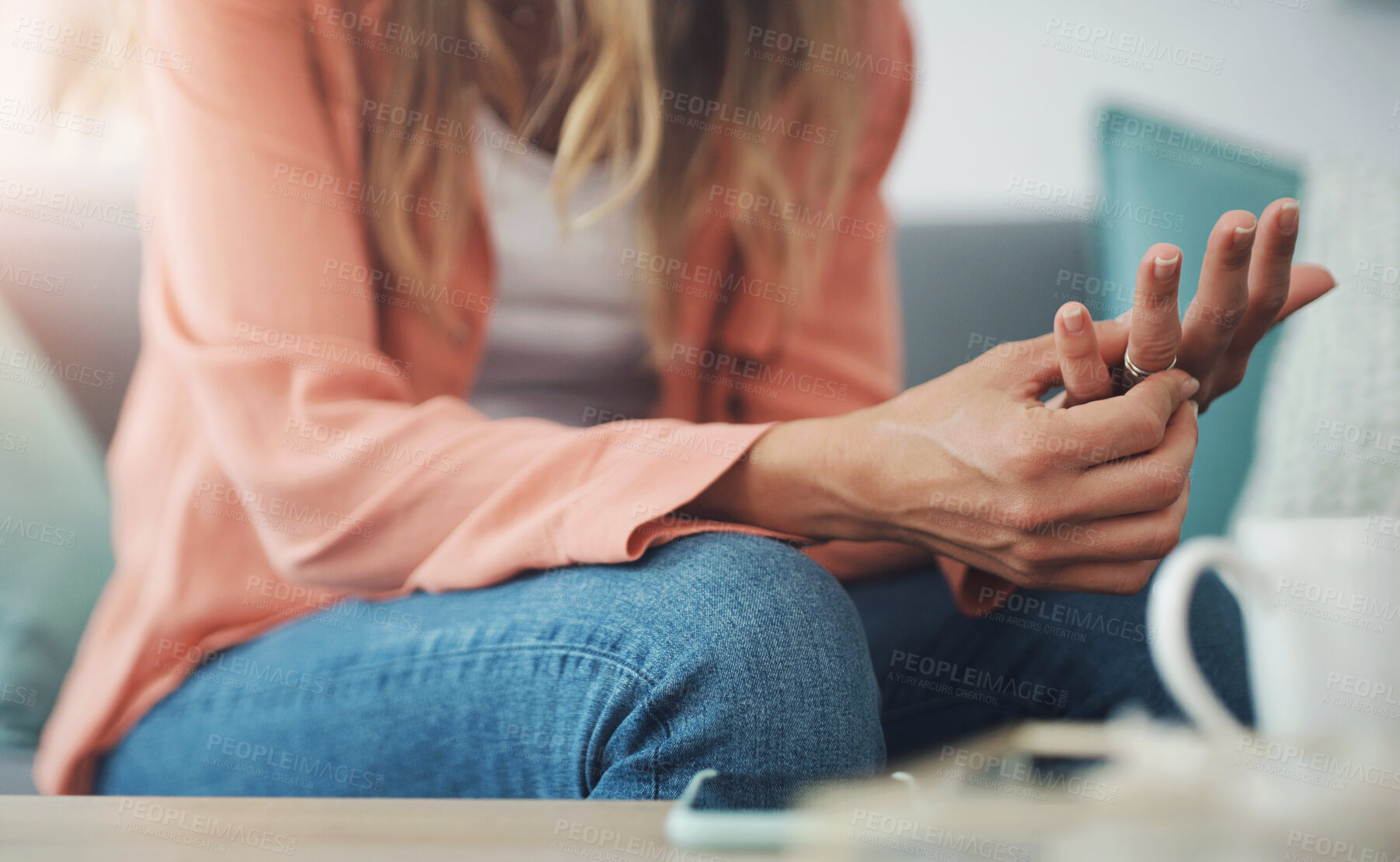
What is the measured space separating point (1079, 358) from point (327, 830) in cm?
37

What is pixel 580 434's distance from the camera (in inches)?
17.5

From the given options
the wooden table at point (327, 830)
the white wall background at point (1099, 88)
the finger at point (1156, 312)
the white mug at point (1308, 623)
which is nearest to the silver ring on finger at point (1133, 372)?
the finger at point (1156, 312)

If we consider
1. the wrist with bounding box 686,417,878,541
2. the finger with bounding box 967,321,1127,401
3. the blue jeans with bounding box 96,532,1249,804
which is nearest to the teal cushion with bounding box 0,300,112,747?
the blue jeans with bounding box 96,532,1249,804

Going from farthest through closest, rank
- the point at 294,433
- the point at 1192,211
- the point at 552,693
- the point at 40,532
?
the point at 1192,211, the point at 40,532, the point at 294,433, the point at 552,693

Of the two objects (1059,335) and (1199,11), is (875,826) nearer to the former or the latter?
(1059,335)

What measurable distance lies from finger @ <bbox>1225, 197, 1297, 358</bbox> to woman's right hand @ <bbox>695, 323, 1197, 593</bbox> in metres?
0.06

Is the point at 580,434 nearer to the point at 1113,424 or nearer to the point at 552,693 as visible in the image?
the point at 552,693

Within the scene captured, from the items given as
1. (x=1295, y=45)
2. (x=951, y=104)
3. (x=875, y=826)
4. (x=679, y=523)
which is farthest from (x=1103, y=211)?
(x=875, y=826)

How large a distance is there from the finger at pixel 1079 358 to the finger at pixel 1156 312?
0.02m

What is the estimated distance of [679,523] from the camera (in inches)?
16.6

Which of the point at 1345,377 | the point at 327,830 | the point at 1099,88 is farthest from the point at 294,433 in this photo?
the point at 1099,88

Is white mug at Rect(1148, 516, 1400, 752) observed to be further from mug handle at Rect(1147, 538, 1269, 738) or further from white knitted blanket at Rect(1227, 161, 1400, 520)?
white knitted blanket at Rect(1227, 161, 1400, 520)

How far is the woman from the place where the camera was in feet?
1.24

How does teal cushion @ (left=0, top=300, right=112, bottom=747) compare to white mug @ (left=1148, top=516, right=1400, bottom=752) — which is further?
teal cushion @ (left=0, top=300, right=112, bottom=747)
